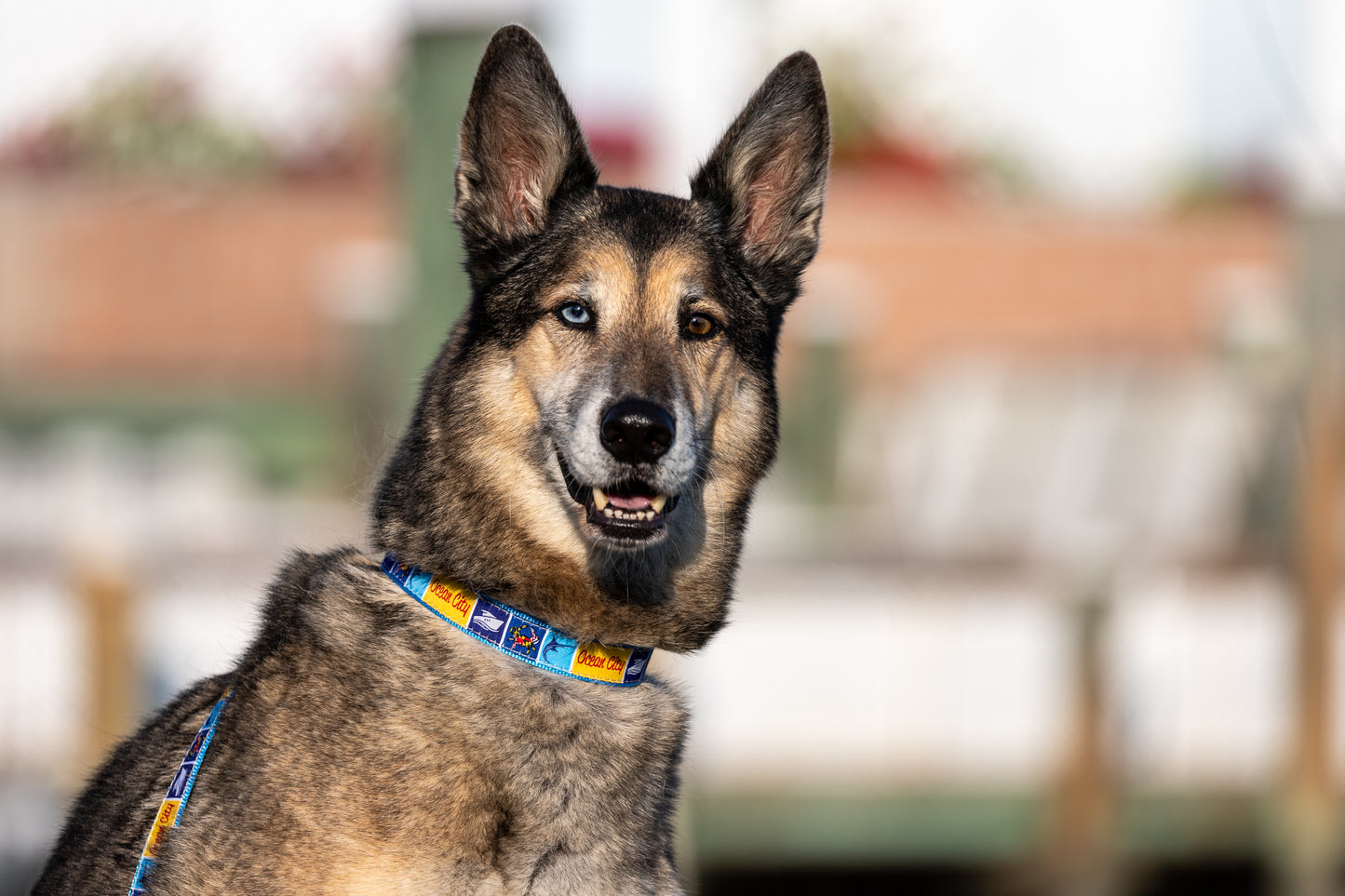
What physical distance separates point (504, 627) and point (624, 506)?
0.35m

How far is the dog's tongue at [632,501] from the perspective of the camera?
128 inches

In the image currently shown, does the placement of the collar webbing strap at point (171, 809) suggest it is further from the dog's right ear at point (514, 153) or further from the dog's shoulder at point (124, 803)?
the dog's right ear at point (514, 153)

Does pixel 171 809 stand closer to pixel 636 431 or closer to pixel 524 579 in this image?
pixel 524 579

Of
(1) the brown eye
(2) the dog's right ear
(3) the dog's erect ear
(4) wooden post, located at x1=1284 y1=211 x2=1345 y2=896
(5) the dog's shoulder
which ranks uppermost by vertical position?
(4) wooden post, located at x1=1284 y1=211 x2=1345 y2=896

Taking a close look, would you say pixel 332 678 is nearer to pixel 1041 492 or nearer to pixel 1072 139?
pixel 1041 492

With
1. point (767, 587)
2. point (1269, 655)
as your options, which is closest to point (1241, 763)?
point (1269, 655)

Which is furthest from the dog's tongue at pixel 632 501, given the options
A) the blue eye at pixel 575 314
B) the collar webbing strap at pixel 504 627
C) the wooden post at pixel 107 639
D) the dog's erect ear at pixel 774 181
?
the wooden post at pixel 107 639

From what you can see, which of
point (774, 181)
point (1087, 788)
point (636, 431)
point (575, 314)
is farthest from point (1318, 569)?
point (636, 431)

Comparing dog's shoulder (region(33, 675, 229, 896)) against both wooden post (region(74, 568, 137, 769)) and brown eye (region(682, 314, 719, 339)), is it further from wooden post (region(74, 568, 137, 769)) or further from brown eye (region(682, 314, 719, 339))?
wooden post (region(74, 568, 137, 769))

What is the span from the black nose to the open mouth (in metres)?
0.06

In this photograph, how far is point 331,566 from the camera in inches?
129

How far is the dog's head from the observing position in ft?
10.6

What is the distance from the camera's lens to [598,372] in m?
3.37

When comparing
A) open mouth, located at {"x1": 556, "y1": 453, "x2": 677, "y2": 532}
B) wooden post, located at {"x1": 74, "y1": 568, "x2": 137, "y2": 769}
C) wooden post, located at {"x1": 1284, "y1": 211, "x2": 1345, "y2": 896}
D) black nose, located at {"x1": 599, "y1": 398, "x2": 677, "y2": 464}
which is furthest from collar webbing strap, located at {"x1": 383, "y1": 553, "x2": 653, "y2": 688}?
wooden post, located at {"x1": 1284, "y1": 211, "x2": 1345, "y2": 896}
